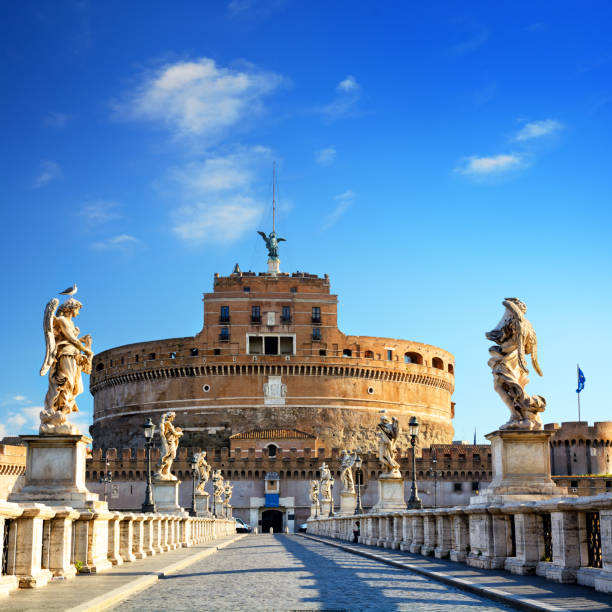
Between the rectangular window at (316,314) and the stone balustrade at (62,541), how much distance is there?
67.1 meters

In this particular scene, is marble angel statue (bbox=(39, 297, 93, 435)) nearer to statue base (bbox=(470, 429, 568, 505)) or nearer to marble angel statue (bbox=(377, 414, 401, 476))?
statue base (bbox=(470, 429, 568, 505))

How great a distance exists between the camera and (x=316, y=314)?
85.1m

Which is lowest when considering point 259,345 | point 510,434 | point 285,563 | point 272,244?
point 285,563

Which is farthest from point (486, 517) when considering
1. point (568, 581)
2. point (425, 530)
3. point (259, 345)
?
point (259, 345)

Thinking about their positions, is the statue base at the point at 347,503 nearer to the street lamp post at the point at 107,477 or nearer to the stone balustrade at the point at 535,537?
the stone balustrade at the point at 535,537

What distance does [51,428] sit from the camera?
1217 centimetres

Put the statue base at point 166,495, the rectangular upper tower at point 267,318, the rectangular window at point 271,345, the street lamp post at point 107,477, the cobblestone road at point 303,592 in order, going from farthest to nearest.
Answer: the rectangular window at point 271,345
the rectangular upper tower at point 267,318
the street lamp post at point 107,477
the statue base at point 166,495
the cobblestone road at point 303,592

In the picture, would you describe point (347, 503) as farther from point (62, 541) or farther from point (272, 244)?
point (272, 244)

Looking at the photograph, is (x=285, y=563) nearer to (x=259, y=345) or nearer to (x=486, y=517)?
(x=486, y=517)

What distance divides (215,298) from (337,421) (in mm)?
16330

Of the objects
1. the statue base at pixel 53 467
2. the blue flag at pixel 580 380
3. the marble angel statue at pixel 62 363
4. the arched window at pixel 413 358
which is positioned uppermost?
the arched window at pixel 413 358

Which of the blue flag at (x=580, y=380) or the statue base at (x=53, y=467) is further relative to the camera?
the blue flag at (x=580, y=380)

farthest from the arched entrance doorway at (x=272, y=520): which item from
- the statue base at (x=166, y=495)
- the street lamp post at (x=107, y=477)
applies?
the statue base at (x=166, y=495)

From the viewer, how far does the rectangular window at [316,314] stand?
84.9 meters
